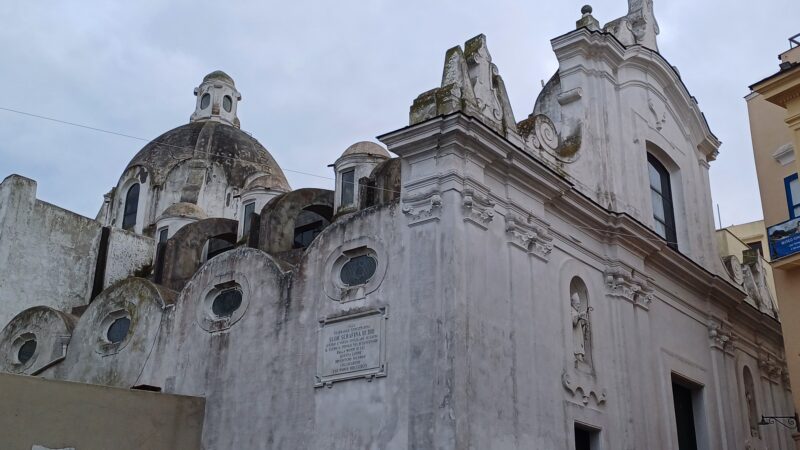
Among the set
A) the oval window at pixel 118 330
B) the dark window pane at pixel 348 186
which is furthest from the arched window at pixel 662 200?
the oval window at pixel 118 330

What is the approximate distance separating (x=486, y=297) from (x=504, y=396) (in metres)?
1.53

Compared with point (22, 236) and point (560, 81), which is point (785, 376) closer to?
point (560, 81)

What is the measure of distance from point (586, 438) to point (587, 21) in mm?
8885

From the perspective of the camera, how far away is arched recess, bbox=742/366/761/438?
21.9 meters

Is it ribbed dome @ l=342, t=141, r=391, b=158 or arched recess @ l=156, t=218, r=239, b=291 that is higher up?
ribbed dome @ l=342, t=141, r=391, b=158

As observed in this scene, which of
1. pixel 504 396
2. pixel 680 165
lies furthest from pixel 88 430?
pixel 680 165

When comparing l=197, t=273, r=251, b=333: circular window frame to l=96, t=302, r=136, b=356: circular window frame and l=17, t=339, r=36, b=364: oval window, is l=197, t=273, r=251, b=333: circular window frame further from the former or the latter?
l=17, t=339, r=36, b=364: oval window

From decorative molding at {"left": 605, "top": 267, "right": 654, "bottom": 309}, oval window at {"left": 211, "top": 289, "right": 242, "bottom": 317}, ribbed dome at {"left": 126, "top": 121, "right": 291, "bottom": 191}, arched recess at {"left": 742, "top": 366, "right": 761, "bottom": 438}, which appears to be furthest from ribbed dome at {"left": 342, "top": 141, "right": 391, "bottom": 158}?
ribbed dome at {"left": 126, "top": 121, "right": 291, "bottom": 191}

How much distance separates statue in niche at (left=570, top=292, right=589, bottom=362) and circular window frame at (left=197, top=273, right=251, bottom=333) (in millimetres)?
5900

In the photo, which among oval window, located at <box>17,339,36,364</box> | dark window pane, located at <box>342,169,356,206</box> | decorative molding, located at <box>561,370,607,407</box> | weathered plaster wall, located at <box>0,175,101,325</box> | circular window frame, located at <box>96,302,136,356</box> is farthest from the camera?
weathered plaster wall, located at <box>0,175,101,325</box>

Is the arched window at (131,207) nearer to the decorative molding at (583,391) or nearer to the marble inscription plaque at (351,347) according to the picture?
the marble inscription plaque at (351,347)

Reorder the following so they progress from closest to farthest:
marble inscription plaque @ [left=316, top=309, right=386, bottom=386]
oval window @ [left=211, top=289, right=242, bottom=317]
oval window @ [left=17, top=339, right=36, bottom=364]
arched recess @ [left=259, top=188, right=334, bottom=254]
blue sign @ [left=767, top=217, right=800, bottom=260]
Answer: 1. marble inscription plaque @ [left=316, top=309, right=386, bottom=386]
2. blue sign @ [left=767, top=217, right=800, bottom=260]
3. oval window @ [left=211, top=289, right=242, bottom=317]
4. arched recess @ [left=259, top=188, right=334, bottom=254]
5. oval window @ [left=17, top=339, right=36, bottom=364]

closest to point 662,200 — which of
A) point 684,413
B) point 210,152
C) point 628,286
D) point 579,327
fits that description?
point 628,286

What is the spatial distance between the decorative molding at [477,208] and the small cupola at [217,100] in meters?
21.6
